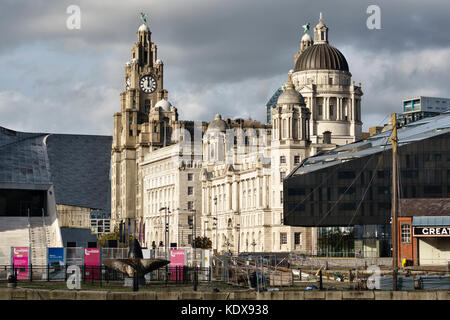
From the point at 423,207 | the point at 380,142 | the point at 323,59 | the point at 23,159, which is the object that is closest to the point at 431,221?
the point at 423,207

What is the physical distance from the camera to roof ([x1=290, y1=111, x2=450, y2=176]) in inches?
4680

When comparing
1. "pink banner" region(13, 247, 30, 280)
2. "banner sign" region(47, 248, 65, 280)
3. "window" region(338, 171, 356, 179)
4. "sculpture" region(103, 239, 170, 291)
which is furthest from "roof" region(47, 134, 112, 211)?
"sculpture" region(103, 239, 170, 291)

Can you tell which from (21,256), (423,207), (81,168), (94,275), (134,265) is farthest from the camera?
(81,168)

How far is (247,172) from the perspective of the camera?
173 metres

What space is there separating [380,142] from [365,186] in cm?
667

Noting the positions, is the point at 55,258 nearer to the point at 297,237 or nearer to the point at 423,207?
the point at 423,207

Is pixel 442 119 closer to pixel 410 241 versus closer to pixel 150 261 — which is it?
pixel 410 241

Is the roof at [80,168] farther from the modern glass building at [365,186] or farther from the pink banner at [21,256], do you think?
the pink banner at [21,256]

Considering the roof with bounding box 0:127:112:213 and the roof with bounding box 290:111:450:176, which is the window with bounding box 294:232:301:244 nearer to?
the roof with bounding box 290:111:450:176

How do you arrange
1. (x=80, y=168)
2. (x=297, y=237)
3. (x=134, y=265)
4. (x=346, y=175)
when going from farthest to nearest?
(x=80, y=168) → (x=297, y=237) → (x=346, y=175) → (x=134, y=265)

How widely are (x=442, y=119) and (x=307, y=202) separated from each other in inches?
857

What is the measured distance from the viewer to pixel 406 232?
3927 inches

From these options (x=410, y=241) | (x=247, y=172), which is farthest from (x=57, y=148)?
(x=410, y=241)

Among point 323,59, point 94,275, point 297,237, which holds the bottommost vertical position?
point 94,275
